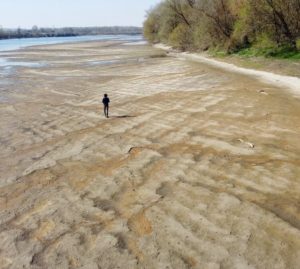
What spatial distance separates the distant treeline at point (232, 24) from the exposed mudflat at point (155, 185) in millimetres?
20147

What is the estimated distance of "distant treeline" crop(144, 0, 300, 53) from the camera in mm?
37656

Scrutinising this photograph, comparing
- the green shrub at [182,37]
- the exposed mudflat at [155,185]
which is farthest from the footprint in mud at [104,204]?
the green shrub at [182,37]

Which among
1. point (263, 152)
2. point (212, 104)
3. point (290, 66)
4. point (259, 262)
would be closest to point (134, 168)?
point (263, 152)

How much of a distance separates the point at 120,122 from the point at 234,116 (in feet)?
16.0

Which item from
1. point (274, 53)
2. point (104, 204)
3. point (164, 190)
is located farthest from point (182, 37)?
point (104, 204)

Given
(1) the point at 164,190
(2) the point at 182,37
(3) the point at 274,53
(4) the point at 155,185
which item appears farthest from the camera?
(2) the point at 182,37

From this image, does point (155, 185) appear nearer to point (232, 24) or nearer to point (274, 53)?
point (274, 53)

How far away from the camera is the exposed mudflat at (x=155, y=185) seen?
23.9 ft

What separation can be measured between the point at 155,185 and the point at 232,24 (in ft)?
145

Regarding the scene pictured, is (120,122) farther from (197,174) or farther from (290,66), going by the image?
(290,66)

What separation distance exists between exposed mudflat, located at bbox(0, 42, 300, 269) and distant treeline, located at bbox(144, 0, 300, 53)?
20147 mm

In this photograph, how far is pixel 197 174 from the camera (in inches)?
416

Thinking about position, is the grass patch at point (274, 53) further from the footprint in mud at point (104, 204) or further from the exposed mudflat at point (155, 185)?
the footprint in mud at point (104, 204)

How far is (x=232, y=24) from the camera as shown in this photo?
5009 cm
